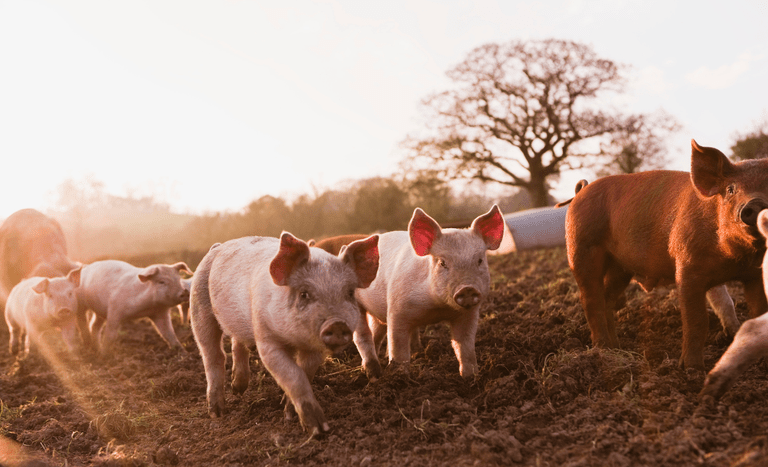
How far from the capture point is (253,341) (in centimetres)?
402

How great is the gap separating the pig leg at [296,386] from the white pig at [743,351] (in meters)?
2.19

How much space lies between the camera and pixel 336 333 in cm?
323

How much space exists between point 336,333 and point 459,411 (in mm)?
931

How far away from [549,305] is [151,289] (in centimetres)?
531

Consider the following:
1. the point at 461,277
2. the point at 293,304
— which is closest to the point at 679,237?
the point at 461,277

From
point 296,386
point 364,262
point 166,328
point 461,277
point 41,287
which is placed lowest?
point 166,328

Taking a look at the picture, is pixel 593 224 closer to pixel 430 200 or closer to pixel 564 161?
pixel 430 200

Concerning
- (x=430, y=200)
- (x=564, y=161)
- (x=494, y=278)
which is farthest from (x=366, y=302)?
(x=564, y=161)

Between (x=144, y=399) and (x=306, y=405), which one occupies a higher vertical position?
(x=306, y=405)

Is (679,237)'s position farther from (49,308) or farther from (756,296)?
(49,308)

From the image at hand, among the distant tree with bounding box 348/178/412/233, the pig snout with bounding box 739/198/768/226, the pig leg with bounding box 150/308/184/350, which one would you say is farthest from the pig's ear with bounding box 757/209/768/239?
the distant tree with bounding box 348/178/412/233

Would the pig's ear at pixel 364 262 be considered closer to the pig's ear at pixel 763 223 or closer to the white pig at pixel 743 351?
the white pig at pixel 743 351

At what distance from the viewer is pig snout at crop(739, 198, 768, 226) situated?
10.2 feet

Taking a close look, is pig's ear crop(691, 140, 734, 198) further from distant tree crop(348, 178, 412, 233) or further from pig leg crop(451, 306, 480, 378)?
distant tree crop(348, 178, 412, 233)
